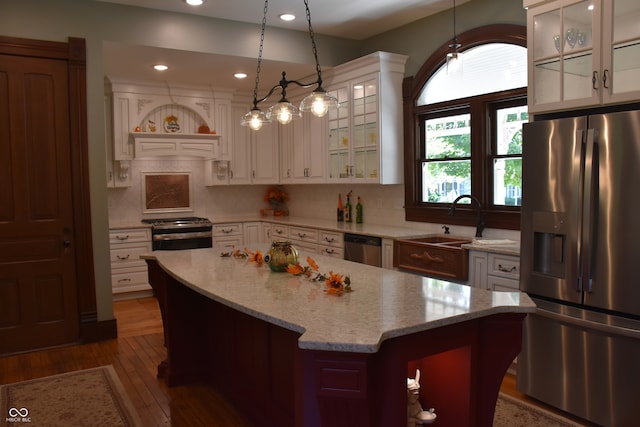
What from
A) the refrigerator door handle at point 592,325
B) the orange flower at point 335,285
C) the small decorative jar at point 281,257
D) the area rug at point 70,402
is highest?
the small decorative jar at point 281,257

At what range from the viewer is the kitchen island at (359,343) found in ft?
5.84

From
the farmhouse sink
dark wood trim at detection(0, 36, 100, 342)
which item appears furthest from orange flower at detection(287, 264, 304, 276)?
dark wood trim at detection(0, 36, 100, 342)

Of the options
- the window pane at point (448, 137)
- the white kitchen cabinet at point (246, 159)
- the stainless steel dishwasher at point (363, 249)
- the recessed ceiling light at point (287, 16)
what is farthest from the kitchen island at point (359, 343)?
the white kitchen cabinet at point (246, 159)

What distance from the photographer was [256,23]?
500cm

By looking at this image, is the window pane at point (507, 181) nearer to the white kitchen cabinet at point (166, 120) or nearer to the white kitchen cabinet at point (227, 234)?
the white kitchen cabinet at point (227, 234)

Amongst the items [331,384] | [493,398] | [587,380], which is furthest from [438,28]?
[331,384]

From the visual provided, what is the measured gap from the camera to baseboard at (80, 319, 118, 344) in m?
4.45

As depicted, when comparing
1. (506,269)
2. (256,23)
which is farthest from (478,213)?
(256,23)

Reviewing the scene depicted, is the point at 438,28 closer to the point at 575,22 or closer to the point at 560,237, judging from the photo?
the point at 575,22

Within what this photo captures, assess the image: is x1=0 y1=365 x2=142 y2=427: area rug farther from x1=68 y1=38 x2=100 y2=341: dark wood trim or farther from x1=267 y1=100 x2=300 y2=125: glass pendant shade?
x1=267 y1=100 x2=300 y2=125: glass pendant shade

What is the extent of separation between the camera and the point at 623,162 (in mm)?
2729

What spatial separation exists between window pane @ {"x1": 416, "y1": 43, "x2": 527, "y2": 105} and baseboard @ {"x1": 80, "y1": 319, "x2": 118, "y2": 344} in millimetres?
3620

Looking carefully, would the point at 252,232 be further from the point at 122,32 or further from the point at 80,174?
the point at 122,32

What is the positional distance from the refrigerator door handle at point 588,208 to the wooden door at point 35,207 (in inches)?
155
